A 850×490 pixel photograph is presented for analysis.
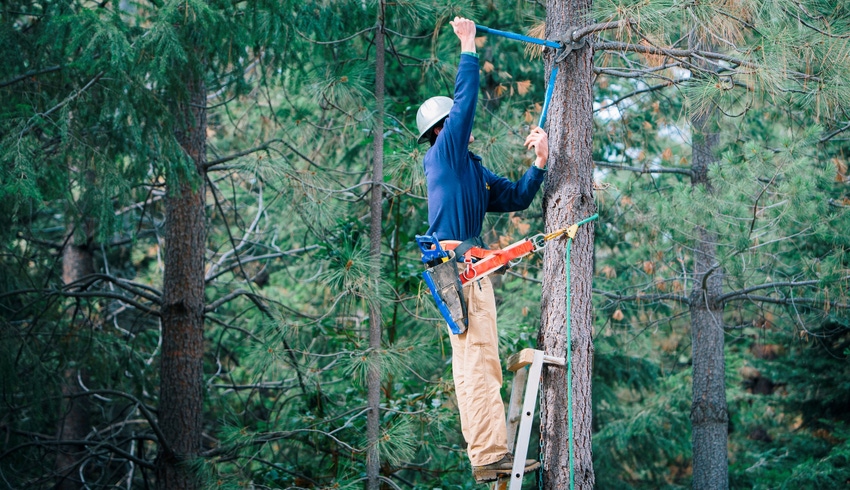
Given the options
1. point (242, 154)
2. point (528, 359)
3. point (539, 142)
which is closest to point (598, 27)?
point (539, 142)

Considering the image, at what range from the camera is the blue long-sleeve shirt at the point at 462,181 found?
15.1 ft

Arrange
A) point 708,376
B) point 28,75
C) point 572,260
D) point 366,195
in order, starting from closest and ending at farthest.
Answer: point 572,260 < point 28,75 < point 366,195 < point 708,376

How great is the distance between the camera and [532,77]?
1042 cm

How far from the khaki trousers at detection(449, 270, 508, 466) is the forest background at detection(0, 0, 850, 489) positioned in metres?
0.35

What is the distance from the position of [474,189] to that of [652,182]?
5085mm

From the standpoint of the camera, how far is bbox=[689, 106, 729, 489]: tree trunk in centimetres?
898

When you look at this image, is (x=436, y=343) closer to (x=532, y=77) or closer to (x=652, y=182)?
(x=652, y=182)

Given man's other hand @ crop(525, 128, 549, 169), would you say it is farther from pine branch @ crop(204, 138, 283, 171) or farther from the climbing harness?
pine branch @ crop(204, 138, 283, 171)

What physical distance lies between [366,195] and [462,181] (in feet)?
12.8

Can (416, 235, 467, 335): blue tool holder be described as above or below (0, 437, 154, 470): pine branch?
above

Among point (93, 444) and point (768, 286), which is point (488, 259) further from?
point (93, 444)

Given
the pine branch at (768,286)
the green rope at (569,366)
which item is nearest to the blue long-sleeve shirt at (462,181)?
the green rope at (569,366)

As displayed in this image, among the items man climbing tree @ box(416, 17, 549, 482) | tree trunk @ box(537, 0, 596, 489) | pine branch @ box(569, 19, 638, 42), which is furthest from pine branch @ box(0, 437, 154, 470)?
pine branch @ box(569, 19, 638, 42)

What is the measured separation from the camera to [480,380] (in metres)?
4.72
